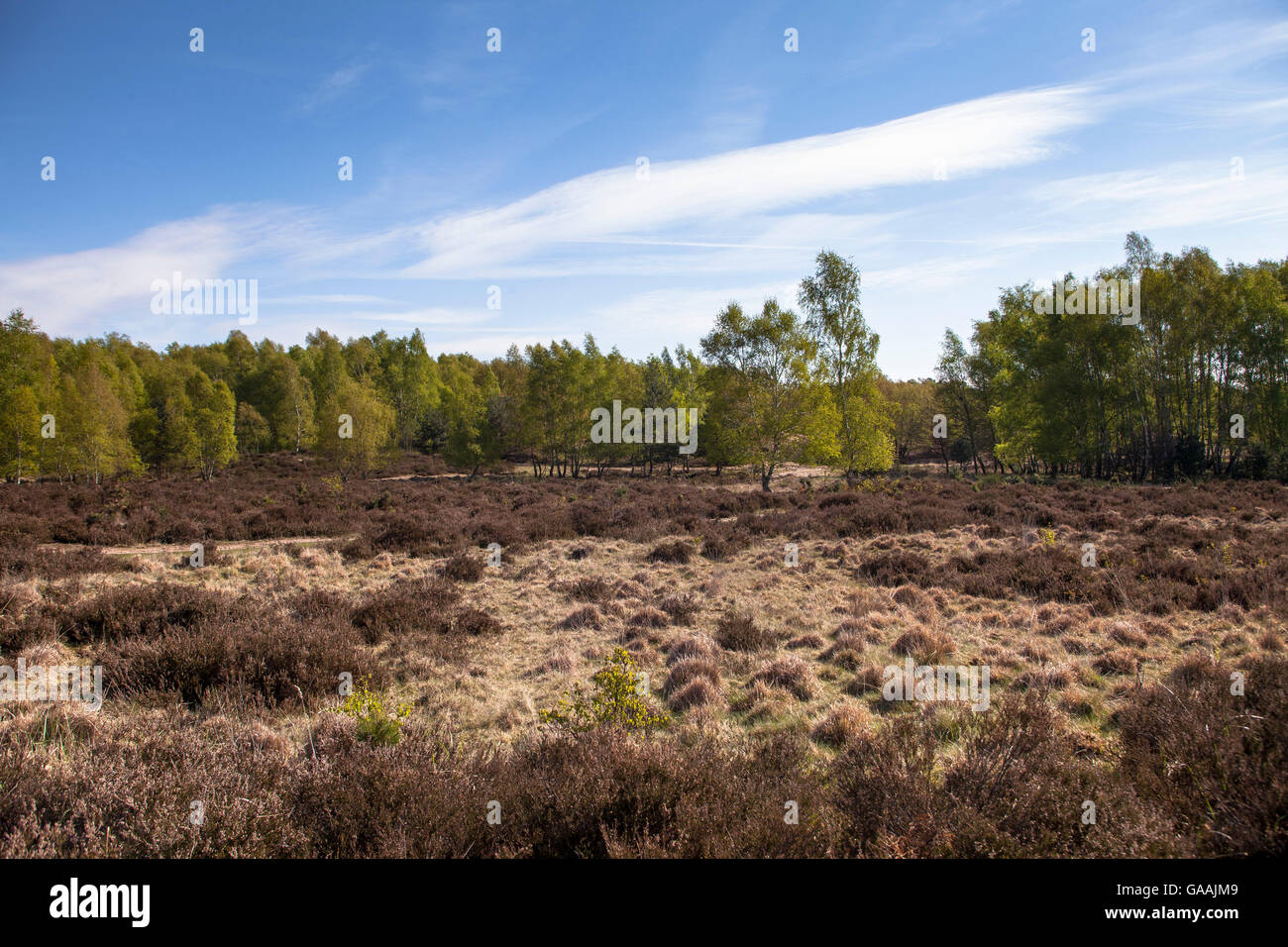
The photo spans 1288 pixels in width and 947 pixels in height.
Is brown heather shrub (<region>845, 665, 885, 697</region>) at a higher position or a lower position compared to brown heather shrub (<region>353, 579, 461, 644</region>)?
lower

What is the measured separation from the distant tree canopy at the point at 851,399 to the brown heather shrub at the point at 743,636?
63.6ft

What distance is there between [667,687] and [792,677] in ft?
4.74

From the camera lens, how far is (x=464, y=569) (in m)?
11.9

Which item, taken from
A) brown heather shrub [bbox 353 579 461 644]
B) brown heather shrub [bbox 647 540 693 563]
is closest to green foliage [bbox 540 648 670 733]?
brown heather shrub [bbox 353 579 461 644]

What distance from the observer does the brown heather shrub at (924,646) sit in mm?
7031

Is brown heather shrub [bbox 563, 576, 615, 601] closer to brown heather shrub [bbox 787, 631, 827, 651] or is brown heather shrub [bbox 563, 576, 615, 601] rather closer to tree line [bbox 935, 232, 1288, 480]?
brown heather shrub [bbox 787, 631, 827, 651]

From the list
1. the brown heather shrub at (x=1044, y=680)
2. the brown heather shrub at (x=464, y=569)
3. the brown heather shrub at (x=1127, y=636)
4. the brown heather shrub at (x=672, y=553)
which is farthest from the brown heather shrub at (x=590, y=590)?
the brown heather shrub at (x=1127, y=636)

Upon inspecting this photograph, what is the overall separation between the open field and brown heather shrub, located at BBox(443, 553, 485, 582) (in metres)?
0.08

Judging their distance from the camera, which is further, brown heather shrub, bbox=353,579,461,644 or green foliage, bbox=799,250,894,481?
green foliage, bbox=799,250,894,481

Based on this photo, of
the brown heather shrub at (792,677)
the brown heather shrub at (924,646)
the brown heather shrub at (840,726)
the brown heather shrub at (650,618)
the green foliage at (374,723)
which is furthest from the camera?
the brown heather shrub at (650,618)

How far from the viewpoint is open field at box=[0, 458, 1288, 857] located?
3064mm

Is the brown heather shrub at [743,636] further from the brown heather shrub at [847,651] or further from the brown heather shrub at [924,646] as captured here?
the brown heather shrub at [924,646]

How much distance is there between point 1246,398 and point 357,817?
40525mm
